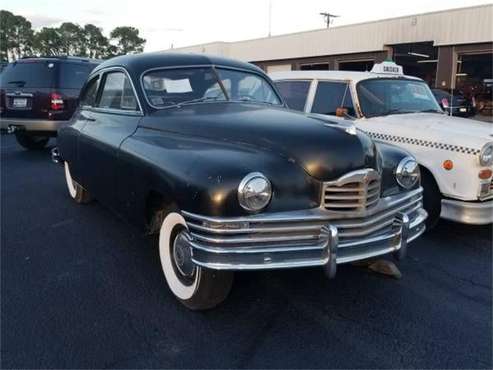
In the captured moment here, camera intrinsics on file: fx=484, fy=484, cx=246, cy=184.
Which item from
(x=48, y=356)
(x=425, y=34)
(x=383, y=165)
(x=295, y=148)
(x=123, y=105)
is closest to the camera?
(x=48, y=356)

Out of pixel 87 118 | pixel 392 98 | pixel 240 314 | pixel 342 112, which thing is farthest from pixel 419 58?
pixel 240 314

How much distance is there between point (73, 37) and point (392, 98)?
66.6 meters

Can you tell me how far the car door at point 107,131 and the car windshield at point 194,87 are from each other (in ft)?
0.61

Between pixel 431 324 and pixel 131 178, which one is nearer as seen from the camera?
pixel 431 324

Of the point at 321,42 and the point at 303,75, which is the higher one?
the point at 321,42

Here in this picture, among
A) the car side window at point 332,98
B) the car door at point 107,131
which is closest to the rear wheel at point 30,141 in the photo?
the car door at point 107,131

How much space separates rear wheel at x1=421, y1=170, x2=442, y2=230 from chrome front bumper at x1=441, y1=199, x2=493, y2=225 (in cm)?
16

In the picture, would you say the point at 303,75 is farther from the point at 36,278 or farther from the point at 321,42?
the point at 321,42

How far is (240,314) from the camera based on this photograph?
3.28 meters

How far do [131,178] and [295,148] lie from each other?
1.32m

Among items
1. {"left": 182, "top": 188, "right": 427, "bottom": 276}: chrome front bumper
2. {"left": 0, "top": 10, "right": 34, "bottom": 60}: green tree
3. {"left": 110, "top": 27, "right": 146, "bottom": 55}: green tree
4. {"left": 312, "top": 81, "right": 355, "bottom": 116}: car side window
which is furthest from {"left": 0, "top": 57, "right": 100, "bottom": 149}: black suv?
{"left": 110, "top": 27, "right": 146, "bottom": 55}: green tree

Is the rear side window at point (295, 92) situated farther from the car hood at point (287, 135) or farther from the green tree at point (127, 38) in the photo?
the green tree at point (127, 38)

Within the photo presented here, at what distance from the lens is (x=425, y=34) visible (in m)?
23.3

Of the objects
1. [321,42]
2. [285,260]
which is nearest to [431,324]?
[285,260]
